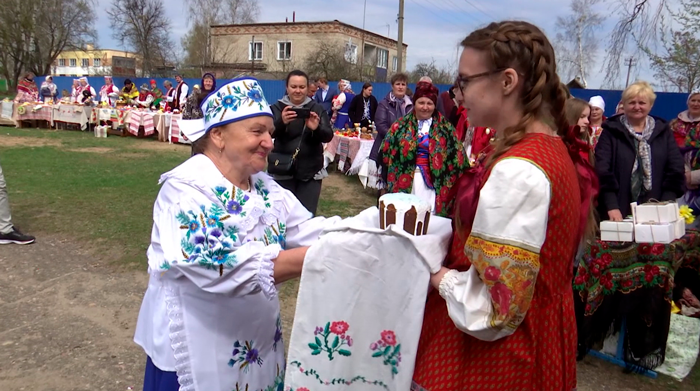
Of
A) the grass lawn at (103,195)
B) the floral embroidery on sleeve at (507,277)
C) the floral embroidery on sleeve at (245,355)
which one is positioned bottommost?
the grass lawn at (103,195)

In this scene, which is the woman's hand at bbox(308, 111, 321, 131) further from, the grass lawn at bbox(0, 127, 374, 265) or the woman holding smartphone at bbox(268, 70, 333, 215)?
the grass lawn at bbox(0, 127, 374, 265)

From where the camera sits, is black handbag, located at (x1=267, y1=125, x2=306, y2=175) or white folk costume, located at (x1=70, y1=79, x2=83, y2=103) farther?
white folk costume, located at (x1=70, y1=79, x2=83, y2=103)

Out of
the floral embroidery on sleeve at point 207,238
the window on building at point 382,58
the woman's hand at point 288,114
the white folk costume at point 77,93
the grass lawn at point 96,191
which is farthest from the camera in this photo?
the window on building at point 382,58

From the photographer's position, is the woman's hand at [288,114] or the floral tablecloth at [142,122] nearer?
the woman's hand at [288,114]

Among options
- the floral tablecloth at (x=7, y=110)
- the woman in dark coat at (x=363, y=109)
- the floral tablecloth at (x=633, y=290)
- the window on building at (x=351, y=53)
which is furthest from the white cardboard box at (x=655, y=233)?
the window on building at (x=351, y=53)

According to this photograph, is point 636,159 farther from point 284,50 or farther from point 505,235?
point 284,50

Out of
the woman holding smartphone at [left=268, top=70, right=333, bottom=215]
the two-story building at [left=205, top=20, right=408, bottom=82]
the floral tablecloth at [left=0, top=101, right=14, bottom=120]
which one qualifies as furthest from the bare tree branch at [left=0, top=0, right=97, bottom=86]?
the woman holding smartphone at [left=268, top=70, right=333, bottom=215]

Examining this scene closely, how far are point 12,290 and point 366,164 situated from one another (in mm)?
5362

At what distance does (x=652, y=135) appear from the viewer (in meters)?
4.02

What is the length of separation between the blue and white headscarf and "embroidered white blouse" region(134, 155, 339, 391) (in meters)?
0.14

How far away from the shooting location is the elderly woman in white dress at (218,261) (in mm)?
1671

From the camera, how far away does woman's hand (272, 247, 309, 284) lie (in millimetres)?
1663

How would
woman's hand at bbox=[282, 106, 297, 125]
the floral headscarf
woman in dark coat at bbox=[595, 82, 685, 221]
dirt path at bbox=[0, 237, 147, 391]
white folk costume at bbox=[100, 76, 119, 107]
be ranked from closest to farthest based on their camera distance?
1. dirt path at bbox=[0, 237, 147, 391]
2. woman in dark coat at bbox=[595, 82, 685, 221]
3. woman's hand at bbox=[282, 106, 297, 125]
4. the floral headscarf
5. white folk costume at bbox=[100, 76, 119, 107]

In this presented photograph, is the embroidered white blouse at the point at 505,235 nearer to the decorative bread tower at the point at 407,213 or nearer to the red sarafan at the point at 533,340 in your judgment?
the red sarafan at the point at 533,340
